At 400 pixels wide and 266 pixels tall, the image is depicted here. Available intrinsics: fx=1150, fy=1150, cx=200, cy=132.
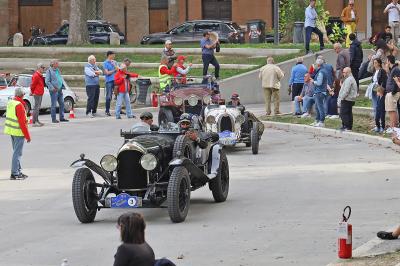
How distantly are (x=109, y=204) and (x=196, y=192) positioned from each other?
3476 mm

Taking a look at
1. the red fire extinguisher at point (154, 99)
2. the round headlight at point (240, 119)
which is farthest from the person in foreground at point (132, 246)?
the red fire extinguisher at point (154, 99)

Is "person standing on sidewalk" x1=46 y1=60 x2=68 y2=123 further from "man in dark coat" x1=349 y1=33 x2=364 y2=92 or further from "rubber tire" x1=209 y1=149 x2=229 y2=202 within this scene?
"rubber tire" x1=209 y1=149 x2=229 y2=202

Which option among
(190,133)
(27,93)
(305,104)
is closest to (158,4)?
(27,93)

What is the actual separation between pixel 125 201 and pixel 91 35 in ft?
129

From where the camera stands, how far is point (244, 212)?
16781mm

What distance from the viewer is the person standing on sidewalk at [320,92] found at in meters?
28.2

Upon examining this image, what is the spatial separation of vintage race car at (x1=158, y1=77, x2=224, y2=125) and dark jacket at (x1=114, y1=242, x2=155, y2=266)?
58.5 ft

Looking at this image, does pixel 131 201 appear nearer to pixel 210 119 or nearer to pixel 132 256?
pixel 132 256

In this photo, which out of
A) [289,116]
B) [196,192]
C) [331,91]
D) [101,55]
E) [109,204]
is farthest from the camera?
[101,55]

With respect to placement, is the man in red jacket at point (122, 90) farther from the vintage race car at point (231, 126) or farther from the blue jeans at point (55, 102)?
the vintage race car at point (231, 126)

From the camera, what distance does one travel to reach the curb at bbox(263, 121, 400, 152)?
24984mm

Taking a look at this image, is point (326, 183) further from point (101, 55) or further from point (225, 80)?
point (101, 55)

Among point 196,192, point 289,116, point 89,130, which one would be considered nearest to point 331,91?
point 289,116

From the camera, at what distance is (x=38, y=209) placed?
17.6 meters
